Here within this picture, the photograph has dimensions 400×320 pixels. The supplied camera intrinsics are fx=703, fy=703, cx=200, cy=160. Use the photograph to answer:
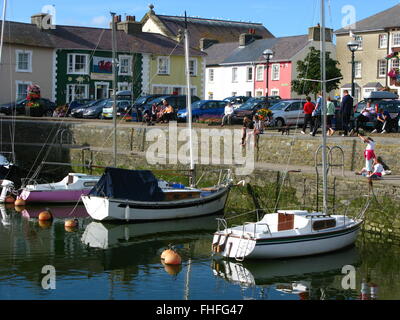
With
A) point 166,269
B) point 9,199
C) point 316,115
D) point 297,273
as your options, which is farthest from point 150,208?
point 316,115

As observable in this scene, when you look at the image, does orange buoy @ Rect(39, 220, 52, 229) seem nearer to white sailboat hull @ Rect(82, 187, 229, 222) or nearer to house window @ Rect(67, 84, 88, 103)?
white sailboat hull @ Rect(82, 187, 229, 222)

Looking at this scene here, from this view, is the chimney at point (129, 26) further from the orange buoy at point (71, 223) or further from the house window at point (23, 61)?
the orange buoy at point (71, 223)

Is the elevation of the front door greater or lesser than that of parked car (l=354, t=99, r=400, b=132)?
greater

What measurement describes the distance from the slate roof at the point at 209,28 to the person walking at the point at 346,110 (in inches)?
1796

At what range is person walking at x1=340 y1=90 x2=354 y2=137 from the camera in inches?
1017

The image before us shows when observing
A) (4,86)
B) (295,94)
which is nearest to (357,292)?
(4,86)

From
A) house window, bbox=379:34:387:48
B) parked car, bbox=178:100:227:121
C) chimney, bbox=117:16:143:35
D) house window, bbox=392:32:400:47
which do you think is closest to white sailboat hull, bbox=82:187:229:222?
parked car, bbox=178:100:227:121

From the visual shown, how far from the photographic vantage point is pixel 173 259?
17750 mm

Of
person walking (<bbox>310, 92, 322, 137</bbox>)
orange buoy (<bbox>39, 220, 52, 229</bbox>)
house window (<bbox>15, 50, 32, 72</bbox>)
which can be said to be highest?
house window (<bbox>15, 50, 32, 72</bbox>)

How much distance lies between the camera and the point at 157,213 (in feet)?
77.5

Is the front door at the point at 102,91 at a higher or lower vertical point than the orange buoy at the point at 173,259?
higher

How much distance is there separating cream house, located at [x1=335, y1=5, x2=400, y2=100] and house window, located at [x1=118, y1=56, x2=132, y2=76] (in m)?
17.5

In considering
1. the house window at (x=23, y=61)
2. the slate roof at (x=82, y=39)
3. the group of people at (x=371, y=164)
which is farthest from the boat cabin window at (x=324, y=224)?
the house window at (x=23, y=61)

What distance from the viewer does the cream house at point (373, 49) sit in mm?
54781
